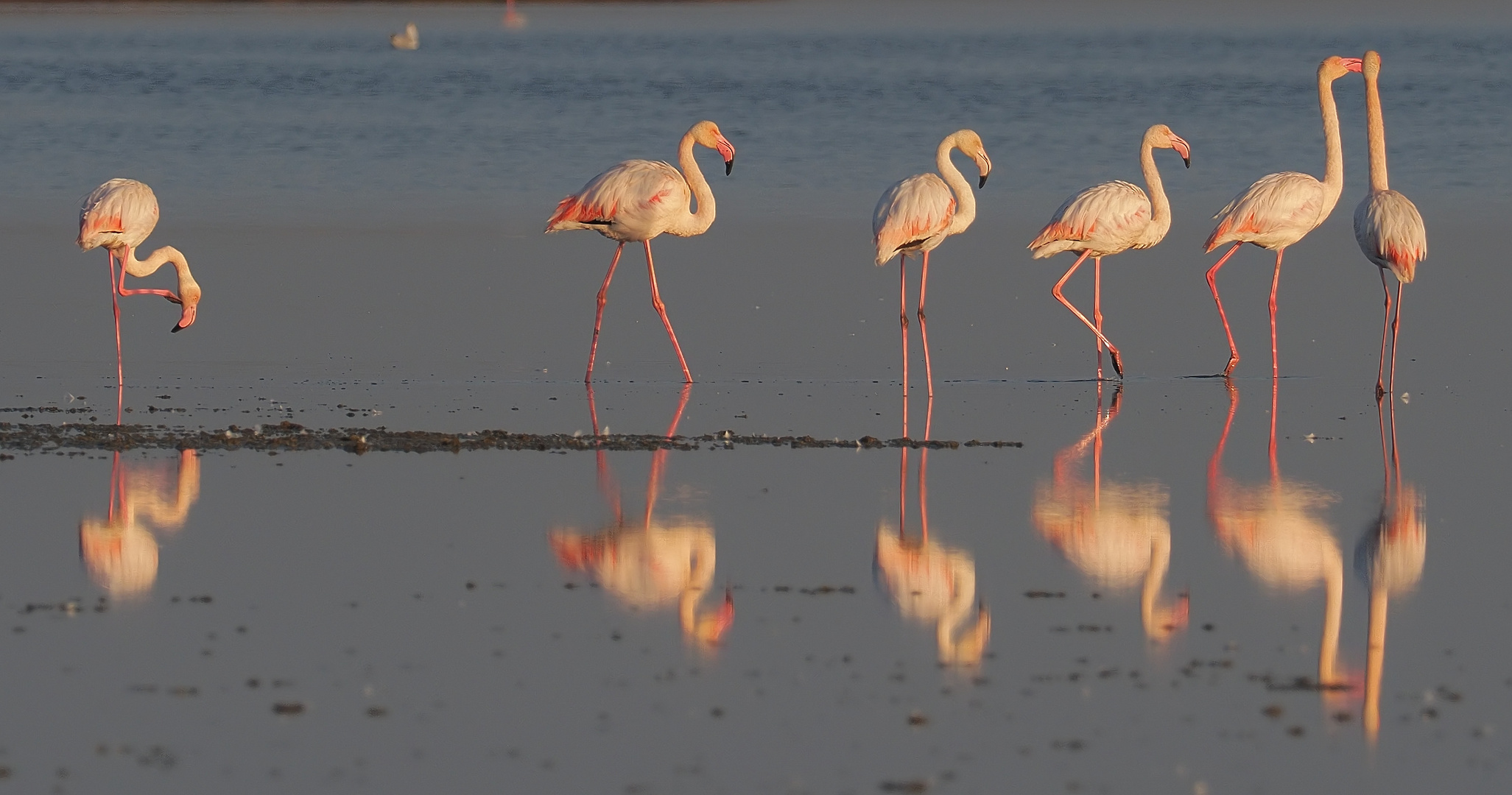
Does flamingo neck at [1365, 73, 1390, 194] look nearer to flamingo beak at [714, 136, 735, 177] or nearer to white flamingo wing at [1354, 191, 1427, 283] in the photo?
white flamingo wing at [1354, 191, 1427, 283]

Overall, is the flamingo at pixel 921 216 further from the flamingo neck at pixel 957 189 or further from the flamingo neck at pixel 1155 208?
the flamingo neck at pixel 1155 208

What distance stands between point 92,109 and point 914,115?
1348 centimetres

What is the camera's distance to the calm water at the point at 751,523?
16.9 ft

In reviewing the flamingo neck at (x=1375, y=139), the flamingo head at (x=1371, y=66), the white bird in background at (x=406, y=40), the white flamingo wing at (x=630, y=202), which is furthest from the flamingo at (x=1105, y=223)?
the white bird in background at (x=406, y=40)

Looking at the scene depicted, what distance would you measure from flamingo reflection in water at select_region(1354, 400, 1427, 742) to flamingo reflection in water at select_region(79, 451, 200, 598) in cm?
381

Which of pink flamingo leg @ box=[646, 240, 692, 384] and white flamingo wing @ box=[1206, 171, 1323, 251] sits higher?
white flamingo wing @ box=[1206, 171, 1323, 251]

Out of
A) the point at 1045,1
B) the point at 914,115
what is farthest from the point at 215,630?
the point at 1045,1

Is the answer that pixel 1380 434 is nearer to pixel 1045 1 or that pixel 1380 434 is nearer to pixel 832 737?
pixel 832 737

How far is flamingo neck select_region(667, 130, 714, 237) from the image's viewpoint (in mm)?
12688

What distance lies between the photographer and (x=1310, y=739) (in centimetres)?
512

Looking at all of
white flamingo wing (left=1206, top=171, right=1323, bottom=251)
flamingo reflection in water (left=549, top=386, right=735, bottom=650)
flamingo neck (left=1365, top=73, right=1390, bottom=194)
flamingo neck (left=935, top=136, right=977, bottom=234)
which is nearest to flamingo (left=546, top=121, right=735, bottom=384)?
flamingo neck (left=935, top=136, right=977, bottom=234)

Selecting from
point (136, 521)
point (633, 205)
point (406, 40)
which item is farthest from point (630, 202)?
point (406, 40)

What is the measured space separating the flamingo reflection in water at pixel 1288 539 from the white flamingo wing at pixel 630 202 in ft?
14.6

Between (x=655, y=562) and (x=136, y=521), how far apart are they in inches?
80.1
